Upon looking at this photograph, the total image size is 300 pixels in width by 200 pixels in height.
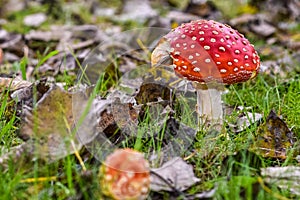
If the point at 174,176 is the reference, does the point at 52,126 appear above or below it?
above

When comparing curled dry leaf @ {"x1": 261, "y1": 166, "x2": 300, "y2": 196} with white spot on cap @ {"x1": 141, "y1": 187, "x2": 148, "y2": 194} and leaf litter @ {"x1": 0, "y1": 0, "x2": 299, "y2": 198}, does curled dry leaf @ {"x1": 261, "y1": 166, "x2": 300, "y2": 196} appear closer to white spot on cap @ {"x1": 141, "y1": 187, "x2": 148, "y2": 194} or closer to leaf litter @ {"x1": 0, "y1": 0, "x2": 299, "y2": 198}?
leaf litter @ {"x1": 0, "y1": 0, "x2": 299, "y2": 198}

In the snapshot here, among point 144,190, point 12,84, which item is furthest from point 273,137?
point 12,84

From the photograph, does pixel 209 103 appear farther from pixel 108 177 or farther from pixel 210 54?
pixel 108 177

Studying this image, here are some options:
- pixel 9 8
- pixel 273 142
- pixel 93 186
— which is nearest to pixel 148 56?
pixel 273 142

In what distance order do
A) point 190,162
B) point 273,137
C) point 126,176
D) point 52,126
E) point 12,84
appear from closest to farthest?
point 126,176
point 52,126
point 190,162
point 273,137
point 12,84

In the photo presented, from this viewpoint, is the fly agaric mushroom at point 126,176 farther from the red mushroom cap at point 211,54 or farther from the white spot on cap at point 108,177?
the red mushroom cap at point 211,54

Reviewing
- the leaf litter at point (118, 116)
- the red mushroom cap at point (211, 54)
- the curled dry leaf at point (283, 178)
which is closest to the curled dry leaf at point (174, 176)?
the leaf litter at point (118, 116)
